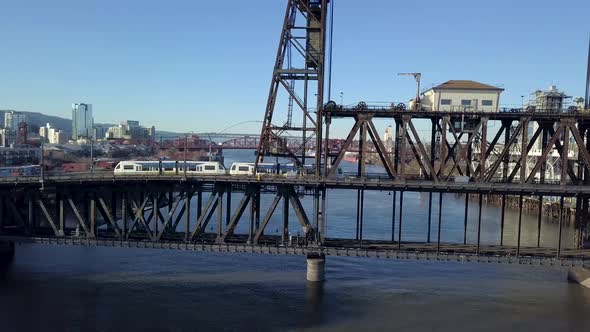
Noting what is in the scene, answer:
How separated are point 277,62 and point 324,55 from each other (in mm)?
4458

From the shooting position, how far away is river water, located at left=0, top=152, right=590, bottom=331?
3378 cm

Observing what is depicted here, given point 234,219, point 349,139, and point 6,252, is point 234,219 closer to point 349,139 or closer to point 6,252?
point 349,139

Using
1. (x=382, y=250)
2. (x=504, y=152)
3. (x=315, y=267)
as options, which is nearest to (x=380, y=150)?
(x=382, y=250)

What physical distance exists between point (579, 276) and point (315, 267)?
24.2 m

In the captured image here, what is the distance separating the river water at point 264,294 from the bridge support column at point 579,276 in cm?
86

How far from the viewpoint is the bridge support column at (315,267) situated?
41.9 metres

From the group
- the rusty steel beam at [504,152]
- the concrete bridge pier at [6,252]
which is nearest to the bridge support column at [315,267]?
the rusty steel beam at [504,152]

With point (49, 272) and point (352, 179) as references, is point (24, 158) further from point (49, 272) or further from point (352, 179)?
point (352, 179)

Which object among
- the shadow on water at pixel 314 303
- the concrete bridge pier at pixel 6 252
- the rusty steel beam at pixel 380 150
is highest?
the rusty steel beam at pixel 380 150

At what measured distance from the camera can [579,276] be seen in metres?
44.4

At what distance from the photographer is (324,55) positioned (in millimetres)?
43344

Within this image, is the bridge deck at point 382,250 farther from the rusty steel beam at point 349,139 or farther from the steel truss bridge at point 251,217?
the rusty steel beam at point 349,139

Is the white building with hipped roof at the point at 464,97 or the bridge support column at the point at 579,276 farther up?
the white building with hipped roof at the point at 464,97

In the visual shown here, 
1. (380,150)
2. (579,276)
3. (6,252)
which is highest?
(380,150)
